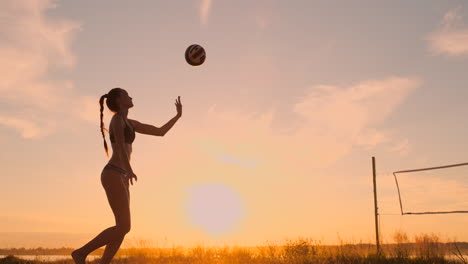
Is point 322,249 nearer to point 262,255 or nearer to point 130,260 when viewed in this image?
point 262,255

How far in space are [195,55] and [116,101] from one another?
3184 mm

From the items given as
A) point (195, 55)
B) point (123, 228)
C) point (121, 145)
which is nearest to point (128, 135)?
point (121, 145)

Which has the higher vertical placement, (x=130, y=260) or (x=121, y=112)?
(x=121, y=112)

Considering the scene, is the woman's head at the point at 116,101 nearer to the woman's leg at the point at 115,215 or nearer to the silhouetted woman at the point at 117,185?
the silhouetted woman at the point at 117,185

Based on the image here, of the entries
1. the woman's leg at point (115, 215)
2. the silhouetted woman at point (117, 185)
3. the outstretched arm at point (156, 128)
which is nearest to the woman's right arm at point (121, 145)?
the silhouetted woman at point (117, 185)

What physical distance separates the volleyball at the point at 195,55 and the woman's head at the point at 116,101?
2.84 metres

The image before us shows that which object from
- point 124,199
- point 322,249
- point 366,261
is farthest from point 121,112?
point 322,249

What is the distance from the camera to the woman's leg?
233 inches

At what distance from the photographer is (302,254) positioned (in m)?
14.4

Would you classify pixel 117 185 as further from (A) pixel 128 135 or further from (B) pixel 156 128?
(B) pixel 156 128

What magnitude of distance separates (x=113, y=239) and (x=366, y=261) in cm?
669

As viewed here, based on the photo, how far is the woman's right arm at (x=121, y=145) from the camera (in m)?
6.16

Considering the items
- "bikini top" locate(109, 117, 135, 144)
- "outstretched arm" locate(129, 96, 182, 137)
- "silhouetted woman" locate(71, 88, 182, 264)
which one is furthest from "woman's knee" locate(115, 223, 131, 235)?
"outstretched arm" locate(129, 96, 182, 137)

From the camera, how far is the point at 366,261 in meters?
10.8
